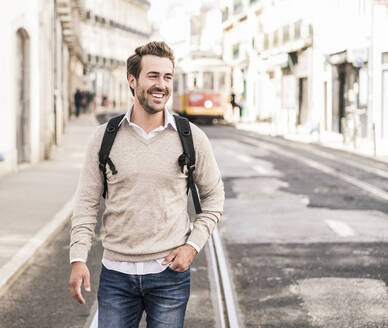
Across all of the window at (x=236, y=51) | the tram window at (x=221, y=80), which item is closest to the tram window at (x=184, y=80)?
the tram window at (x=221, y=80)

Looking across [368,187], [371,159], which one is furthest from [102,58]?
[368,187]

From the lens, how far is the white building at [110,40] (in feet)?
253

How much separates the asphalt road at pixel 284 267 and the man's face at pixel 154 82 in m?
3.01

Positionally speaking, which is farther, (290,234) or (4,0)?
(4,0)

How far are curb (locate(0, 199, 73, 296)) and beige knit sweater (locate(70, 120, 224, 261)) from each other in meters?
3.76

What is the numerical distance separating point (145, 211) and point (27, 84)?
17.2m

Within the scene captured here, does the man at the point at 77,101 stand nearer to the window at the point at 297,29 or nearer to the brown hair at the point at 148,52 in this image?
the window at the point at 297,29

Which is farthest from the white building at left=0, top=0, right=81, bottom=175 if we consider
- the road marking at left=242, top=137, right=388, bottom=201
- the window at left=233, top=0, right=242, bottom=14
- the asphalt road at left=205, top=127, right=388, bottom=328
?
the window at left=233, top=0, right=242, bottom=14

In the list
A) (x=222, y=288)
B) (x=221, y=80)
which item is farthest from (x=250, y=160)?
(x=221, y=80)

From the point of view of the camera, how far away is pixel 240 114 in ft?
174

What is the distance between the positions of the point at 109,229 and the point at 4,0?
1446 centimetres

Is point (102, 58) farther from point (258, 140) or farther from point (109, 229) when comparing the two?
point (109, 229)

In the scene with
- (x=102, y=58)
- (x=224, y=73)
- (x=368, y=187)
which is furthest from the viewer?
(x=102, y=58)

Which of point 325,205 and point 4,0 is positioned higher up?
point 4,0
